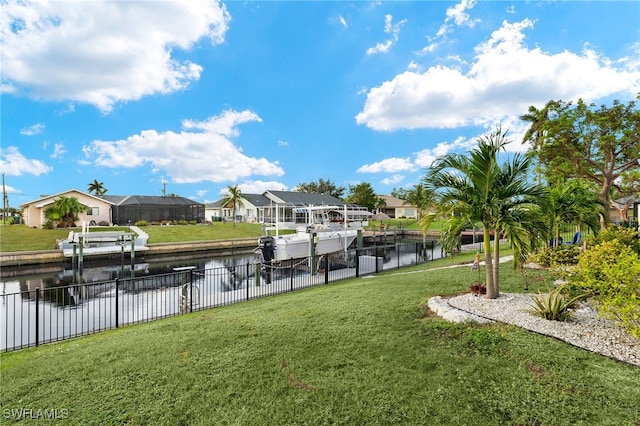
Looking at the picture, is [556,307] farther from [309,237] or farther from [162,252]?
[162,252]

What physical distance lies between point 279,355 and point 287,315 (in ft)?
6.30

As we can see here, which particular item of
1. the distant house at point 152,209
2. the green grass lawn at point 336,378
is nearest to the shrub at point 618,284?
the green grass lawn at point 336,378

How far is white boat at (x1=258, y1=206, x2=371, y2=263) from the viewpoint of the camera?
19125mm

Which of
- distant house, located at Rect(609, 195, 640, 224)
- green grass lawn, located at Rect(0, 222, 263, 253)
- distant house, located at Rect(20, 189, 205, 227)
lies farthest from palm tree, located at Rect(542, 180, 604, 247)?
distant house, located at Rect(20, 189, 205, 227)

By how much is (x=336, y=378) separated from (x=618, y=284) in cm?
350

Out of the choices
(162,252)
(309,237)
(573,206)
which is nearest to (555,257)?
(573,206)

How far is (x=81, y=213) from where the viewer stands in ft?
112

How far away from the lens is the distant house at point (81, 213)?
32.5 metres

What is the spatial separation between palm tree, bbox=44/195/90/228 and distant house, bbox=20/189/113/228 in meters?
1.22

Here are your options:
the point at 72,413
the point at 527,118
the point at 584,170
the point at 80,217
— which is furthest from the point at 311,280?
the point at 80,217

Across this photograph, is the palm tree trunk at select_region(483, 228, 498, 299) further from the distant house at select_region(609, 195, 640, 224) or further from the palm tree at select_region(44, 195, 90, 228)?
the palm tree at select_region(44, 195, 90, 228)

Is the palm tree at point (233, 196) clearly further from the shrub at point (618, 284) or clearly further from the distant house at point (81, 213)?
the shrub at point (618, 284)

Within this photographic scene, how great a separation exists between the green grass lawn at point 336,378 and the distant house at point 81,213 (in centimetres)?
3307

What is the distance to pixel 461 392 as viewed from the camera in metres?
3.06
